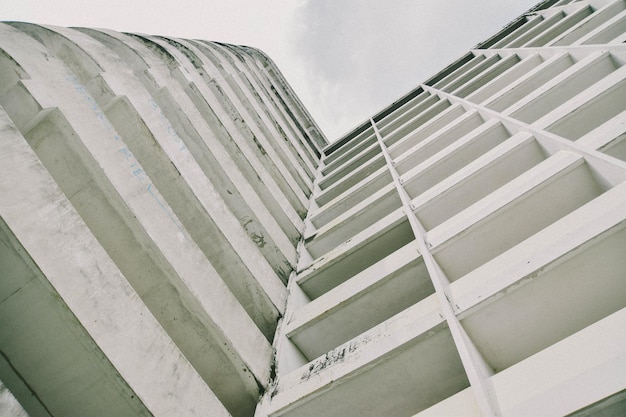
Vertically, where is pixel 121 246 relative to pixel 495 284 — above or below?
above

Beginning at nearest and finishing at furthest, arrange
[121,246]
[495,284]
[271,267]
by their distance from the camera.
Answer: [495,284] → [121,246] → [271,267]

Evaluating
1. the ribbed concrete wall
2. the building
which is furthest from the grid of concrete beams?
the ribbed concrete wall

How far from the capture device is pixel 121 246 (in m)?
2.34

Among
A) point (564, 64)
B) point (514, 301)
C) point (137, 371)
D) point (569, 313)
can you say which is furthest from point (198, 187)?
point (564, 64)

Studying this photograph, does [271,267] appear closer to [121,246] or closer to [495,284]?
[121,246]

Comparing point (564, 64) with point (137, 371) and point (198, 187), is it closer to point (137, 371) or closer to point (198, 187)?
point (198, 187)

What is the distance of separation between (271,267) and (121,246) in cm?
165

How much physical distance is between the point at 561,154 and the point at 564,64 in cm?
255

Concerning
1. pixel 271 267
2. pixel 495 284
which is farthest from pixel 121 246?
pixel 495 284

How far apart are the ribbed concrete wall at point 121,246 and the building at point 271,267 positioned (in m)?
0.01

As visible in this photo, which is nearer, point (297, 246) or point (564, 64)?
point (564, 64)

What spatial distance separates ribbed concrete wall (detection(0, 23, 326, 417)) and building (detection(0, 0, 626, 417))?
11 mm

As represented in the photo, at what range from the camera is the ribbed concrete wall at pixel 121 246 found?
1731 mm

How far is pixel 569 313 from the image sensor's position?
178 cm
